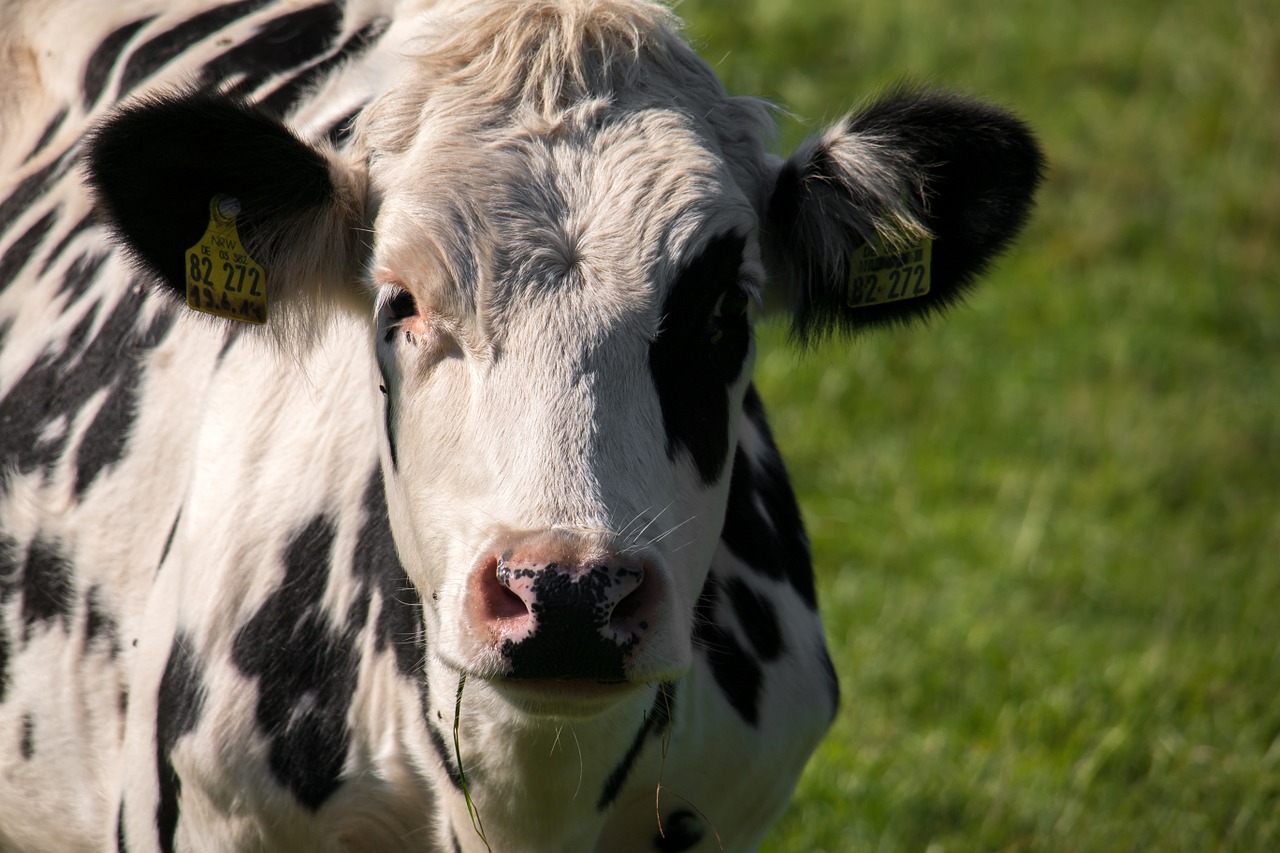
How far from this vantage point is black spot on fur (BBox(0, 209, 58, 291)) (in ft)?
13.0

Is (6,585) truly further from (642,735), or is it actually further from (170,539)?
(642,735)

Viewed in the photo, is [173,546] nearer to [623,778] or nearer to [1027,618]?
[623,778]

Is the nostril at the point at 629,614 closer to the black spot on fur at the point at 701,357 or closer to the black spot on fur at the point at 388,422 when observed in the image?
the black spot on fur at the point at 701,357

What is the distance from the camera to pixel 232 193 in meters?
2.98

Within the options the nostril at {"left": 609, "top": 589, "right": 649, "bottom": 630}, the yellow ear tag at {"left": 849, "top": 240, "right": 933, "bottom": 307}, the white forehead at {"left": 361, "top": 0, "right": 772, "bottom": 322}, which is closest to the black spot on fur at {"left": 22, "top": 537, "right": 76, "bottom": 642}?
the white forehead at {"left": 361, "top": 0, "right": 772, "bottom": 322}

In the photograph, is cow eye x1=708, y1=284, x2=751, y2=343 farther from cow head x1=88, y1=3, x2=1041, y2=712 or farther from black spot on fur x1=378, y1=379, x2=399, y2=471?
black spot on fur x1=378, y1=379, x2=399, y2=471

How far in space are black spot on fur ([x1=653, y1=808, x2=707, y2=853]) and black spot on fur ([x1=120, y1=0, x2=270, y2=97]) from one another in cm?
225

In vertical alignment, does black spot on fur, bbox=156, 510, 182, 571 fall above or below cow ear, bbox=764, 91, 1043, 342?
below

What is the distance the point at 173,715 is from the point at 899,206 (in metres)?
1.77

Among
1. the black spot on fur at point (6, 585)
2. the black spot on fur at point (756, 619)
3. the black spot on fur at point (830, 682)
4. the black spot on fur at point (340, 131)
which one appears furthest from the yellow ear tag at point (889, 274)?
the black spot on fur at point (6, 585)

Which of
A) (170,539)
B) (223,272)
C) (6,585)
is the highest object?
(223,272)

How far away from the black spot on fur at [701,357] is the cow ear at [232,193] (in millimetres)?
680

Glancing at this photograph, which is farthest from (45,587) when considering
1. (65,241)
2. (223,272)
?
(223,272)

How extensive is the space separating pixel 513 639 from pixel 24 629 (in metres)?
1.68
